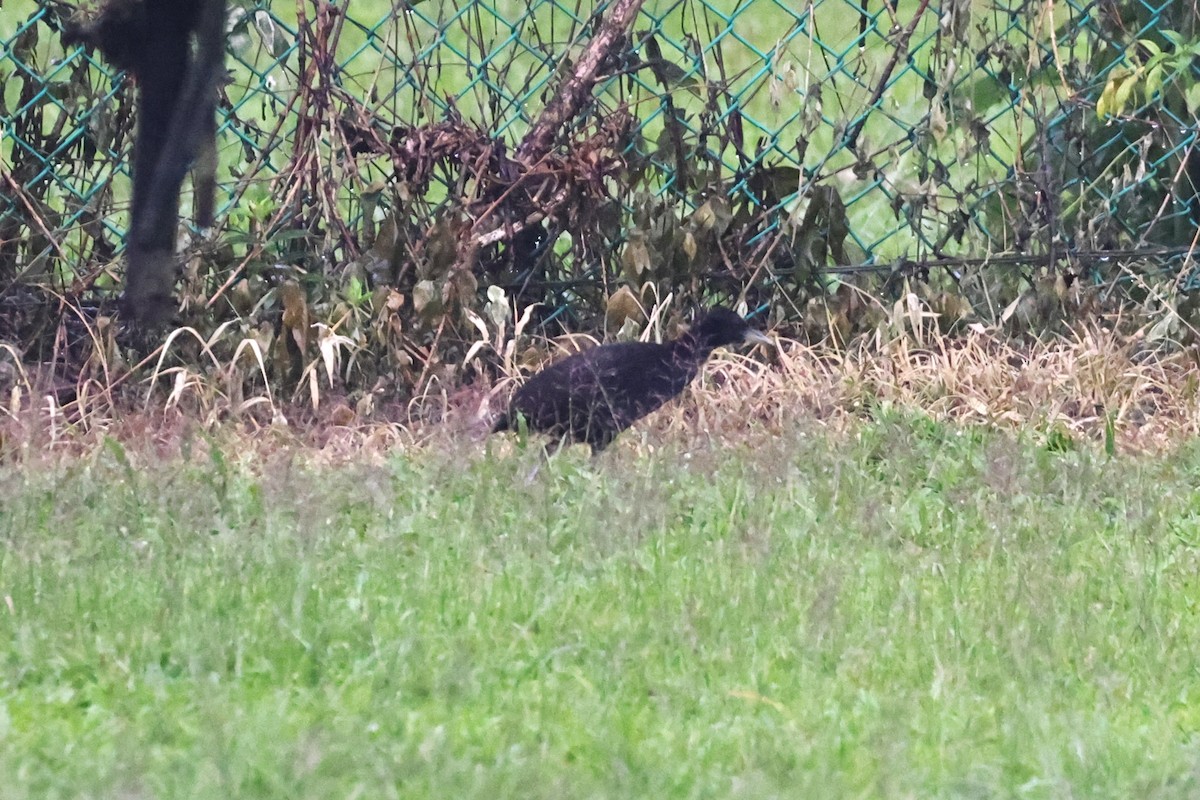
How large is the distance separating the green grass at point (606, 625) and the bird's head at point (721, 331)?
770 mm

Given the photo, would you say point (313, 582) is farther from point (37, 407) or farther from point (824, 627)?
point (37, 407)

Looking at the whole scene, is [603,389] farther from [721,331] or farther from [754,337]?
[754,337]

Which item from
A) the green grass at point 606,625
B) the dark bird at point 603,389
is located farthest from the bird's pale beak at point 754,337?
the green grass at point 606,625

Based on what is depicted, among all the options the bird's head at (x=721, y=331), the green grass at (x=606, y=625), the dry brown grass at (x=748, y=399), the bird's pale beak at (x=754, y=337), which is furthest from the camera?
the bird's pale beak at (x=754, y=337)

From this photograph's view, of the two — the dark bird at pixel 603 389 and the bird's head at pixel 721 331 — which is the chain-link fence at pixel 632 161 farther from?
the dark bird at pixel 603 389

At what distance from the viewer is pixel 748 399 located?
5602 mm

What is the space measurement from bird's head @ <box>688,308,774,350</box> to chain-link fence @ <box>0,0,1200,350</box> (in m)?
0.39

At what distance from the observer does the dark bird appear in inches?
202

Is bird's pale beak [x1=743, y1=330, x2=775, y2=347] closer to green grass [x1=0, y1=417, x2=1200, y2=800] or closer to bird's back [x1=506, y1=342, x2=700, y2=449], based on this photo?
bird's back [x1=506, y1=342, x2=700, y2=449]

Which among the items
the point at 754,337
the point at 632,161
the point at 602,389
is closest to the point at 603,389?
the point at 602,389

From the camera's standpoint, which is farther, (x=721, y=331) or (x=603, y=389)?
(x=721, y=331)

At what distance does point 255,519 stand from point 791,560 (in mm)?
1221

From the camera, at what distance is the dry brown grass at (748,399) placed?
17.3 ft

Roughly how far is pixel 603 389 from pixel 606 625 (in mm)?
1717
